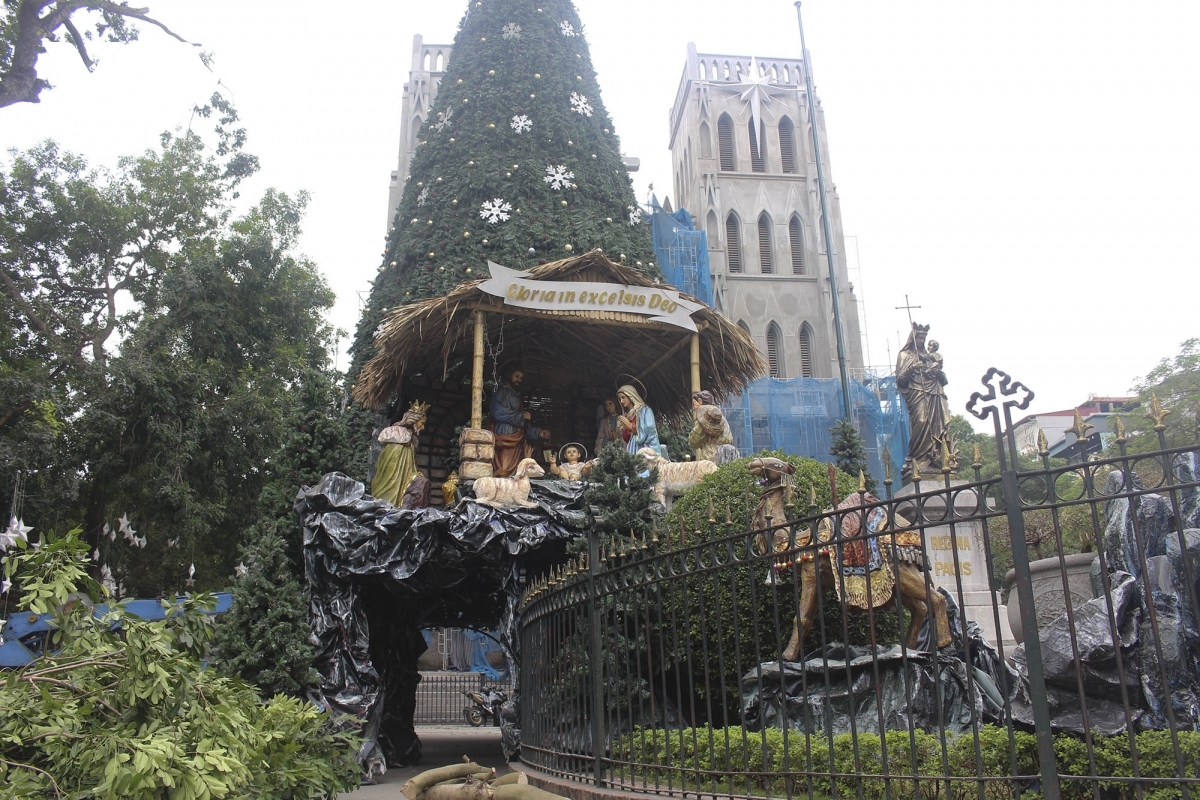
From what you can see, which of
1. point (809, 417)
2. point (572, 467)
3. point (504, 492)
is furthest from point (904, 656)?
point (809, 417)

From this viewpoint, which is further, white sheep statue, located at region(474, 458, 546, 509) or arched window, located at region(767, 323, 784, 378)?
arched window, located at region(767, 323, 784, 378)

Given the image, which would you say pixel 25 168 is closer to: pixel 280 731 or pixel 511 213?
pixel 511 213

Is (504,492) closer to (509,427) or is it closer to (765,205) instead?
(509,427)

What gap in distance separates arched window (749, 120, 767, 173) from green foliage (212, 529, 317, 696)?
33210mm

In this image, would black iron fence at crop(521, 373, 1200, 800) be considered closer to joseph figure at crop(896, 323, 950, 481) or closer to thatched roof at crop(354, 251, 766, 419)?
joseph figure at crop(896, 323, 950, 481)

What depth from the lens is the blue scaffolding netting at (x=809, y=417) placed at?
3036cm

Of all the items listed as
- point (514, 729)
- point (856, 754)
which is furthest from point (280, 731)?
point (514, 729)

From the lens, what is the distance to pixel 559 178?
61.9 feet

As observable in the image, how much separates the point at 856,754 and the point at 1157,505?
209cm

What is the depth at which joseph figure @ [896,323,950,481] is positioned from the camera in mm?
13680

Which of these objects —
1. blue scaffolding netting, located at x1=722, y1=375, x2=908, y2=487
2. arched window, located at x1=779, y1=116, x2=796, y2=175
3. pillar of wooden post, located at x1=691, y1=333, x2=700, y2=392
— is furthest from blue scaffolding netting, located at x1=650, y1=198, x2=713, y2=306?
pillar of wooden post, located at x1=691, y1=333, x2=700, y2=392

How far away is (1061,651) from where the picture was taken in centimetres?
470

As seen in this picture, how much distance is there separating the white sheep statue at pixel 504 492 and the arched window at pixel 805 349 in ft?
85.5

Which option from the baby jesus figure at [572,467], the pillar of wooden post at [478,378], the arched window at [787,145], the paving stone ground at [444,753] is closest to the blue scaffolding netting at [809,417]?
the arched window at [787,145]
